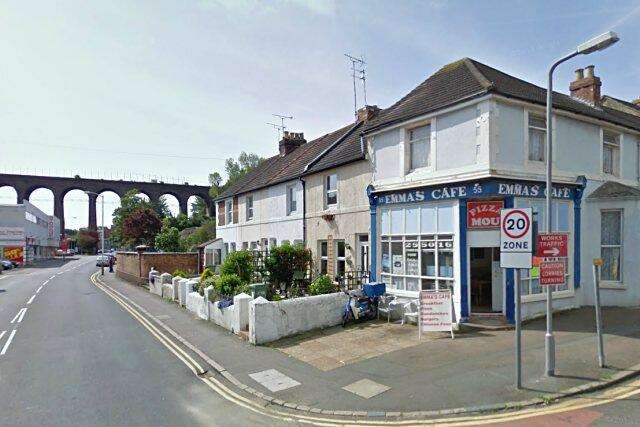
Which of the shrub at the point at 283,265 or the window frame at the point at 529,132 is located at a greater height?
the window frame at the point at 529,132

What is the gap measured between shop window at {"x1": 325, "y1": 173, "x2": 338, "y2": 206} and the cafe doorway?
6920mm

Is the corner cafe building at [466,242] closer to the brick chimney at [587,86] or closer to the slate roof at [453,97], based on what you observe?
the slate roof at [453,97]

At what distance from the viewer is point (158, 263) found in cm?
2791

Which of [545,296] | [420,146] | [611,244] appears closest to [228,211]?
[420,146]

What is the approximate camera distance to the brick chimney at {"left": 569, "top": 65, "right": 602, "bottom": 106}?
57.7 feet

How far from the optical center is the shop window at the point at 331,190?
700 inches

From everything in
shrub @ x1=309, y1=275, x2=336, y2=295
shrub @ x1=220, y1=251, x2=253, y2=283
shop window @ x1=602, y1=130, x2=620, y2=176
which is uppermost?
shop window @ x1=602, y1=130, x2=620, y2=176

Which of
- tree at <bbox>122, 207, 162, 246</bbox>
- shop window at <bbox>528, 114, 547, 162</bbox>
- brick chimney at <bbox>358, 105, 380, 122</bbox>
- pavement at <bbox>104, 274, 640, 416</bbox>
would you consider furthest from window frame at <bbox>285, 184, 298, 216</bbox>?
tree at <bbox>122, 207, 162, 246</bbox>

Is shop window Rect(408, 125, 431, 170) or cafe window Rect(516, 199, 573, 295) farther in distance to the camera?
shop window Rect(408, 125, 431, 170)

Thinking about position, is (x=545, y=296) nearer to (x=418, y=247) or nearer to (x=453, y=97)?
(x=418, y=247)

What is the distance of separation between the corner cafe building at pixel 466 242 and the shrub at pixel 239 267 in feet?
18.0

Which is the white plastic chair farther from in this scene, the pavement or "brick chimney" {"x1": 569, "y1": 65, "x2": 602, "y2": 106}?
"brick chimney" {"x1": 569, "y1": 65, "x2": 602, "y2": 106}

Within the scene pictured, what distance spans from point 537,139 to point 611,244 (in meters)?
4.56

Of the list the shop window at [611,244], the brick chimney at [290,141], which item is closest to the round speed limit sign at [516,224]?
the shop window at [611,244]
